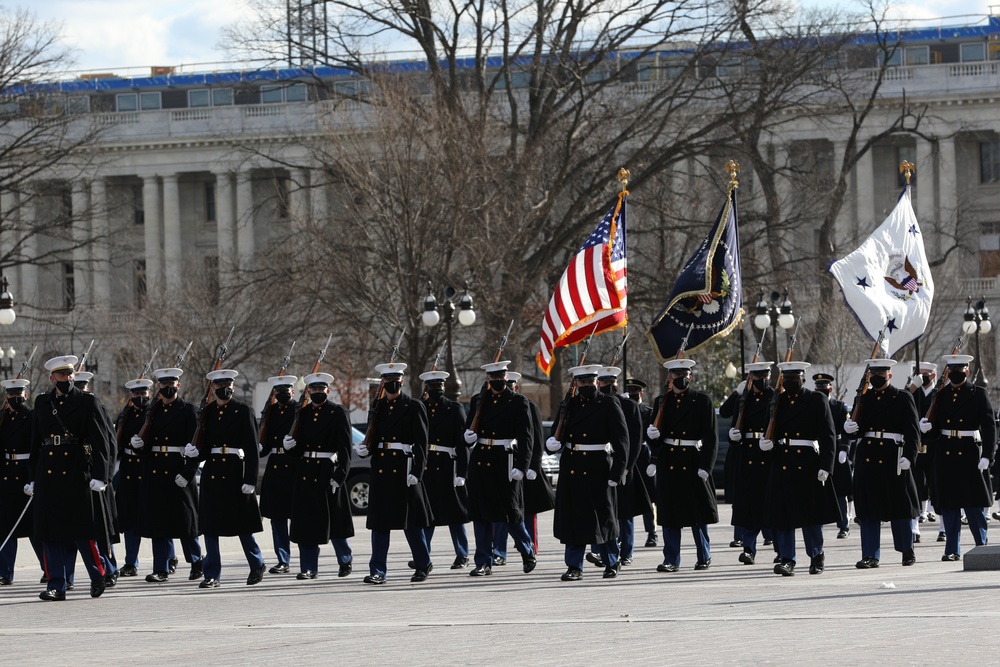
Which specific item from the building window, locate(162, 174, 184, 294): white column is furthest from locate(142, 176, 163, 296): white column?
the building window

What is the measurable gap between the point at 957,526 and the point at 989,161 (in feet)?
202

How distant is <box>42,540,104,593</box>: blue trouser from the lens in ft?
51.8

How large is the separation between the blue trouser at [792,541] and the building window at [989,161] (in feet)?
205

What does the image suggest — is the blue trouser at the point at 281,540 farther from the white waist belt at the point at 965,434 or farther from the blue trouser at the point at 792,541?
the white waist belt at the point at 965,434

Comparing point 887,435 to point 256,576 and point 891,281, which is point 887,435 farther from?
point 256,576

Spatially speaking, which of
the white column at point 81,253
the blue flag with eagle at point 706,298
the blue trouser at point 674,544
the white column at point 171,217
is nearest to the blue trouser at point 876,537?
the blue trouser at point 674,544

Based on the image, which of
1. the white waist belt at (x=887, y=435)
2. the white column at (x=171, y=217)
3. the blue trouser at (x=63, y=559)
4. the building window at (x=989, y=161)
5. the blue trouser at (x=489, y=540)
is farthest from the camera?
the white column at (x=171, y=217)

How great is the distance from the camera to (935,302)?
185 ft

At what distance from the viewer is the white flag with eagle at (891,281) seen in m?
21.8

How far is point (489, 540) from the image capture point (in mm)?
17906

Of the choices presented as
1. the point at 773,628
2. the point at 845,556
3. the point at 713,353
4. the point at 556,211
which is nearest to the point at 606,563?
the point at 845,556

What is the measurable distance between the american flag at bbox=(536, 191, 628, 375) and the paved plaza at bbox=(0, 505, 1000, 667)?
4.34m

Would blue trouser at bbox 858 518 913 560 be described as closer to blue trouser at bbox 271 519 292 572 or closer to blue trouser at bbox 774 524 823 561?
blue trouser at bbox 774 524 823 561

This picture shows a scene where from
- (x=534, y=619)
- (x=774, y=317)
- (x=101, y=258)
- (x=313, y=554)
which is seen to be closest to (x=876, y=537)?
(x=313, y=554)
